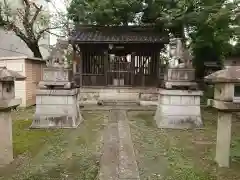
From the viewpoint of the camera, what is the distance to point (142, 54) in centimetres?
1585

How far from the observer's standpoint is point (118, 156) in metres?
5.34

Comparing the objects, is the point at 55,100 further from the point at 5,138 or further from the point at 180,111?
the point at 180,111

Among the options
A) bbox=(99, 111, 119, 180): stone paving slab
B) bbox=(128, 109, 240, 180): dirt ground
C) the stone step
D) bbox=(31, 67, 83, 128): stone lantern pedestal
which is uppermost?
bbox=(31, 67, 83, 128): stone lantern pedestal

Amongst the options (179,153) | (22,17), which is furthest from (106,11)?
(179,153)

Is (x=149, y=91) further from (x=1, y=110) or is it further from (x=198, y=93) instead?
(x=1, y=110)

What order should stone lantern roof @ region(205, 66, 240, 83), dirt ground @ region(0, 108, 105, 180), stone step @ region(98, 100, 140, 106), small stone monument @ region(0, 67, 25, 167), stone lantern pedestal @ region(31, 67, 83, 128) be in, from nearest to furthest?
dirt ground @ region(0, 108, 105, 180)
stone lantern roof @ region(205, 66, 240, 83)
small stone monument @ region(0, 67, 25, 167)
stone lantern pedestal @ region(31, 67, 83, 128)
stone step @ region(98, 100, 140, 106)

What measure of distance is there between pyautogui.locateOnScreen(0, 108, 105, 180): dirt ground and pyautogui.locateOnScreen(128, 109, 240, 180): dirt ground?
3.47 ft

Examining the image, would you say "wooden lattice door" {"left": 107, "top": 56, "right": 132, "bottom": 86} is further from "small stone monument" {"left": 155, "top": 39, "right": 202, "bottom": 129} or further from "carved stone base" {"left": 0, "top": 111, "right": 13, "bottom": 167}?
"carved stone base" {"left": 0, "top": 111, "right": 13, "bottom": 167}

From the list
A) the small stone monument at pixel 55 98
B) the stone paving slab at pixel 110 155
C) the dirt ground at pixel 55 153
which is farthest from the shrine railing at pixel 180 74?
the small stone monument at pixel 55 98

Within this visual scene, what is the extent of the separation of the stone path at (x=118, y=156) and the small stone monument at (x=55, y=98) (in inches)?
61.0

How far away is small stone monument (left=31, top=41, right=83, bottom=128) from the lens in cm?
833

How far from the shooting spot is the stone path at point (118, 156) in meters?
4.38

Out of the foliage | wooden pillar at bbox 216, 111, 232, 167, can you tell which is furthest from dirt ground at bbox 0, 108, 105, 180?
the foliage

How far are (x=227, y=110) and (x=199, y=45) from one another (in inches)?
344
